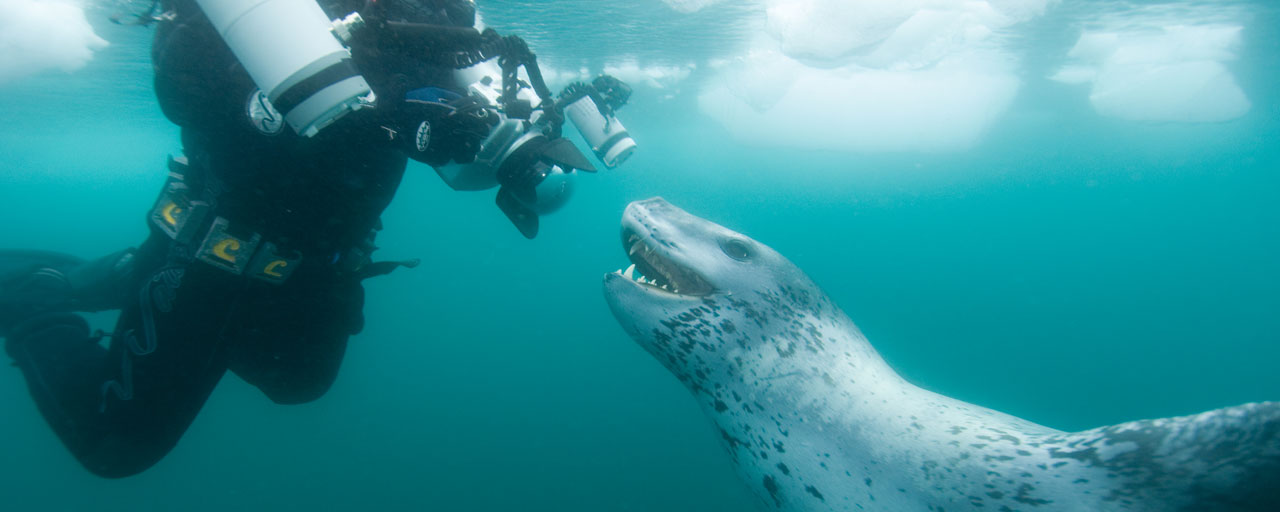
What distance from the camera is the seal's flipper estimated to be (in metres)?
1.49

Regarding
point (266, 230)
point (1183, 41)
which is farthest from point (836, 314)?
point (1183, 41)

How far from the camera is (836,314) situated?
2973mm

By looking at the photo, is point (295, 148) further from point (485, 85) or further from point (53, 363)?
point (53, 363)

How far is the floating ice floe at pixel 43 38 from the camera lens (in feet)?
36.6

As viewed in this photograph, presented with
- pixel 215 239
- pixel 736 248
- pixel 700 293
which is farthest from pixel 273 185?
pixel 736 248

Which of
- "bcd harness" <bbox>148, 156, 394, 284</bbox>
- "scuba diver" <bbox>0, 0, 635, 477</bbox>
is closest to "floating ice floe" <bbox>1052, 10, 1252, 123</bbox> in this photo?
"scuba diver" <bbox>0, 0, 635, 477</bbox>

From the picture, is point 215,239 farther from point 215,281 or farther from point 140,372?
point 140,372

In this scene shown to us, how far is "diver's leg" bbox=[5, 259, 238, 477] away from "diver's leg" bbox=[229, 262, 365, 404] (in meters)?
0.20

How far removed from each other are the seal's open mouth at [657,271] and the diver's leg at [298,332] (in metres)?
2.10

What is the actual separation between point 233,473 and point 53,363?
13.1m

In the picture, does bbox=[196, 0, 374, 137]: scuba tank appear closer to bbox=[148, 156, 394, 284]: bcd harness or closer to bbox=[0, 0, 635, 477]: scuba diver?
bbox=[0, 0, 635, 477]: scuba diver

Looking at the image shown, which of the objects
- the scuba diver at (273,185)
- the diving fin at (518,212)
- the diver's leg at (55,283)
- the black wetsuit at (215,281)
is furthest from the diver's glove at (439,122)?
the diver's leg at (55,283)

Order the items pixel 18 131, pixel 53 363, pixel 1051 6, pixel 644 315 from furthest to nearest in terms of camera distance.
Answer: pixel 18 131 → pixel 1051 6 → pixel 53 363 → pixel 644 315

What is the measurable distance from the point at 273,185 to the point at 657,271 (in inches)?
88.2
